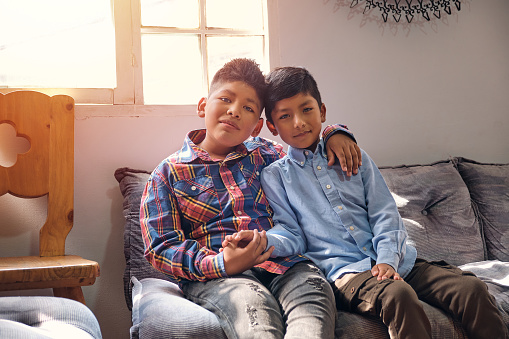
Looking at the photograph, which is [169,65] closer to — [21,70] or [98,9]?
[98,9]

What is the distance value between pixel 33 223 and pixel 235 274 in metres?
0.92

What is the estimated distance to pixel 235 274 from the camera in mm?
1378

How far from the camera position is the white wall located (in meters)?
1.99

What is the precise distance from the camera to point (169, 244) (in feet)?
4.68

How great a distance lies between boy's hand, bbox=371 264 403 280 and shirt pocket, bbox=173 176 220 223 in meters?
0.48

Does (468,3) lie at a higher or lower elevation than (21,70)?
higher

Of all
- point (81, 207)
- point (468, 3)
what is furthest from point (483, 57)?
point (81, 207)

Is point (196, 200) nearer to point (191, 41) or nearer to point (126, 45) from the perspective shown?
point (126, 45)

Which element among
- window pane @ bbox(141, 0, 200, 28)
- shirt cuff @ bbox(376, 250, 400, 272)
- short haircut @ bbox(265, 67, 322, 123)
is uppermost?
window pane @ bbox(141, 0, 200, 28)

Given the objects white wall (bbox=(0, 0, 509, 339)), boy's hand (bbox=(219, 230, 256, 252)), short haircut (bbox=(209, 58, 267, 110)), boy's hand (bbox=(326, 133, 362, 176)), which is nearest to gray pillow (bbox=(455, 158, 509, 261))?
white wall (bbox=(0, 0, 509, 339))

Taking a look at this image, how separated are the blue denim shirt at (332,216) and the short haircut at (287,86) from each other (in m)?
0.16

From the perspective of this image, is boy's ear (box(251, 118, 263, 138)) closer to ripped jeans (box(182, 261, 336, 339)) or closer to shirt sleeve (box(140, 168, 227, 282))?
shirt sleeve (box(140, 168, 227, 282))

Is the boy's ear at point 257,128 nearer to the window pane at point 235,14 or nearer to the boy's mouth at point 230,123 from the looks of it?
the boy's mouth at point 230,123

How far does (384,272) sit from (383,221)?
7.8 inches
